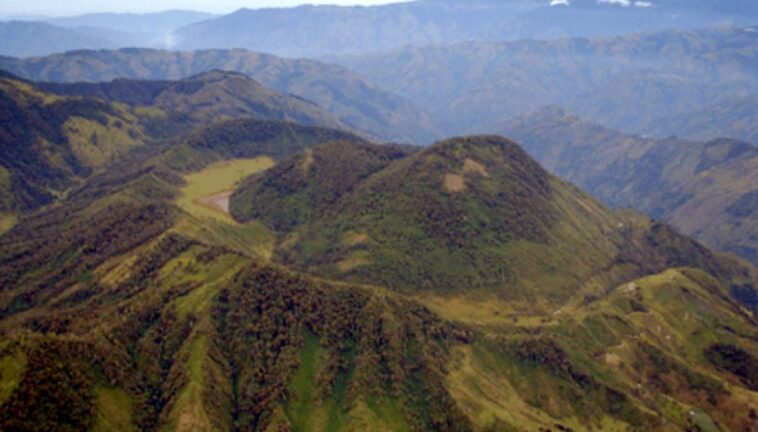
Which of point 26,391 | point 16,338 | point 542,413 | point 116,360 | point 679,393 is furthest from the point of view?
point 679,393

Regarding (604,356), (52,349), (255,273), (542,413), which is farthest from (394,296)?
(52,349)

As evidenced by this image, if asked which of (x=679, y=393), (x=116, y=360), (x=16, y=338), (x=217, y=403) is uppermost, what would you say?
(x=16, y=338)

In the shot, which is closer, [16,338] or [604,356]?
[16,338]

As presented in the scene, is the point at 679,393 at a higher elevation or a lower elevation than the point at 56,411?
lower

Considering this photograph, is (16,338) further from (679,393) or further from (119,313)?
(679,393)

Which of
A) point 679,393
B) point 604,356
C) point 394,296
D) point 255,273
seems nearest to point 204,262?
point 255,273

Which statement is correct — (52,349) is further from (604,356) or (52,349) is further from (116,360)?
(604,356)

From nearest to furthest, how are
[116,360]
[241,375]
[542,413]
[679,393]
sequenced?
[116,360], [241,375], [542,413], [679,393]

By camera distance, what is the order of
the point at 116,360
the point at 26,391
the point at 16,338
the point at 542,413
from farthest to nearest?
the point at 542,413
the point at 116,360
the point at 16,338
the point at 26,391

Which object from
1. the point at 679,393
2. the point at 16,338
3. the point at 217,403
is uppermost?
the point at 16,338
